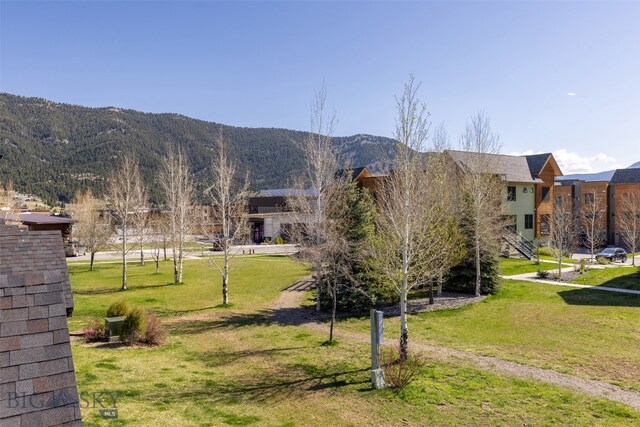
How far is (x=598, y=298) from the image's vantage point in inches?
911

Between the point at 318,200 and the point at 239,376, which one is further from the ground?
the point at 318,200

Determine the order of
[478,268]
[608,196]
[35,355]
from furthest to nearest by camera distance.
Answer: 1. [608,196]
2. [478,268]
3. [35,355]

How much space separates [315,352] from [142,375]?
6.00 meters

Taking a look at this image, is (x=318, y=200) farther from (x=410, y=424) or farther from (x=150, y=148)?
(x=150, y=148)

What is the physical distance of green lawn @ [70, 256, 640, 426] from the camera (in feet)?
32.0

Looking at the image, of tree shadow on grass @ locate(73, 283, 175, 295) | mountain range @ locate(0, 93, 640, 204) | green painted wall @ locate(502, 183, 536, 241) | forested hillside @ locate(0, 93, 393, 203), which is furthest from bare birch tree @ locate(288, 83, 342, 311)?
forested hillside @ locate(0, 93, 393, 203)

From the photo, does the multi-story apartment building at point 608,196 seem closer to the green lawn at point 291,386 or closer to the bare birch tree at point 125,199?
the green lawn at point 291,386

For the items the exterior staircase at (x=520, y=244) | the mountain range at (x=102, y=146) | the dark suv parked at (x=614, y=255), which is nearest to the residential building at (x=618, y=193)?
the dark suv parked at (x=614, y=255)

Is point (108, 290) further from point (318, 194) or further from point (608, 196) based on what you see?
point (608, 196)

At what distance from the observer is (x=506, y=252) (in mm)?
40906

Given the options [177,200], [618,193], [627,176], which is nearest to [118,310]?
[177,200]

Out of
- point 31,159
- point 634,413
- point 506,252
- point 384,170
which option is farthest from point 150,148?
point 634,413

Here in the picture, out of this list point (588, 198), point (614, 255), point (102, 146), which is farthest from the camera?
point (102, 146)

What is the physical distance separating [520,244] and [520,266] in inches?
268
